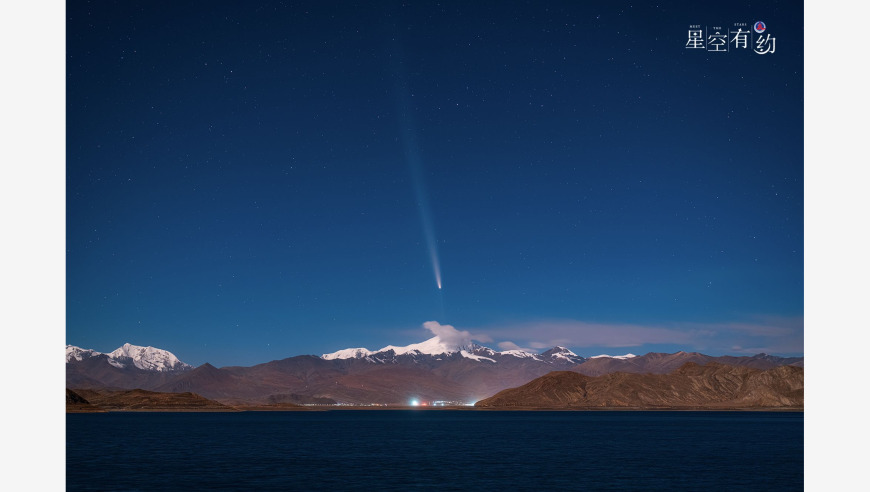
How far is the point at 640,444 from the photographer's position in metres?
124

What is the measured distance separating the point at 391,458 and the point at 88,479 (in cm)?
3663

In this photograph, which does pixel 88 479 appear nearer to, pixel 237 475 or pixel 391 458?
pixel 237 475

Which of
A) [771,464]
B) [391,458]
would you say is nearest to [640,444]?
[771,464]
